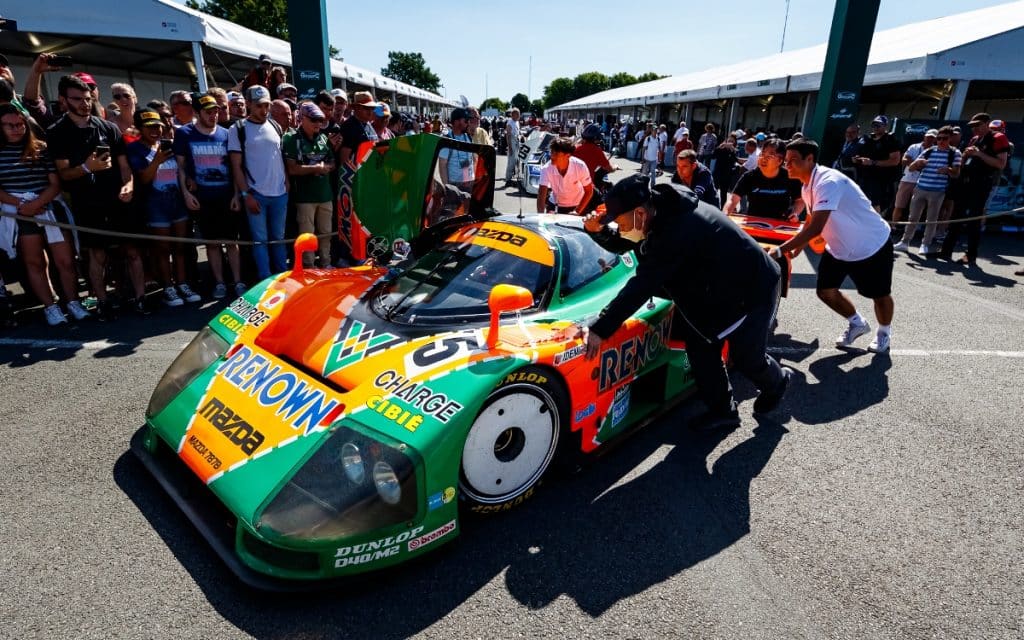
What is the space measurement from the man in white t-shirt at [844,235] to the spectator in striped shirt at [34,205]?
19.4 feet

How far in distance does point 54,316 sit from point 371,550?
4.58 meters

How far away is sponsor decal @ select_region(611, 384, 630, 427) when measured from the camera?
123 inches

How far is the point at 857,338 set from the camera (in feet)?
16.6

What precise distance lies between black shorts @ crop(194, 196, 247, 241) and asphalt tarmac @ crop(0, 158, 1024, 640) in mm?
2006

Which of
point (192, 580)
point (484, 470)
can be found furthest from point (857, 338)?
point (192, 580)

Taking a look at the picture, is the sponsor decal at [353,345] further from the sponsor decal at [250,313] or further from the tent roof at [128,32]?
the tent roof at [128,32]

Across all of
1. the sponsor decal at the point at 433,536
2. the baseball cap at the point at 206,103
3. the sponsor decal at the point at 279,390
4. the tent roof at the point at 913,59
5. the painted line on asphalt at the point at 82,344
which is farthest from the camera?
the tent roof at the point at 913,59

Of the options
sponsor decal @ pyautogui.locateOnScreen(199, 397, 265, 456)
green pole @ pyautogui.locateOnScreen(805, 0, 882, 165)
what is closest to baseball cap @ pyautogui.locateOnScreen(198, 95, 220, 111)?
sponsor decal @ pyautogui.locateOnScreen(199, 397, 265, 456)

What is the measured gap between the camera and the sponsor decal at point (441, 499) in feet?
7.45

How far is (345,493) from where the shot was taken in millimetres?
2158

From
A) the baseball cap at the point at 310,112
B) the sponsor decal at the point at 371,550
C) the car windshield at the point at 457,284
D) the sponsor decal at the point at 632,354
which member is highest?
the baseball cap at the point at 310,112

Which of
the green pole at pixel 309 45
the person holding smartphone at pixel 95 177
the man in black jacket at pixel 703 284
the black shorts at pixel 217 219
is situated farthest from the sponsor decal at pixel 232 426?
the green pole at pixel 309 45

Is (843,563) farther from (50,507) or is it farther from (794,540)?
(50,507)

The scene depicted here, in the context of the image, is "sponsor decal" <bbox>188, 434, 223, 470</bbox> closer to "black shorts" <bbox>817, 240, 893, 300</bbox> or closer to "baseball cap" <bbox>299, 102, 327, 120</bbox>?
"baseball cap" <bbox>299, 102, 327, 120</bbox>
